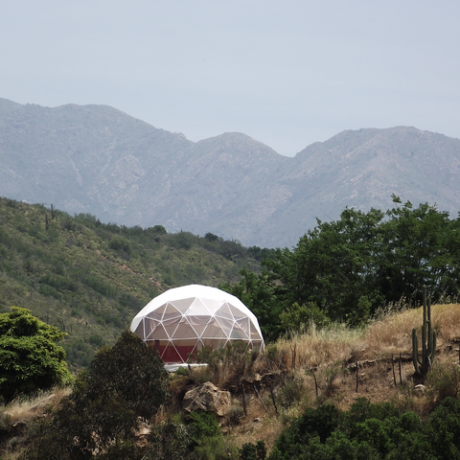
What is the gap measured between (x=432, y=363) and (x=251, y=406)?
4.19 metres

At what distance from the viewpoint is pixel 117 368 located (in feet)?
50.2

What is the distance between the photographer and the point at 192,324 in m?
21.0

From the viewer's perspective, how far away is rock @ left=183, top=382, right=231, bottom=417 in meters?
15.9

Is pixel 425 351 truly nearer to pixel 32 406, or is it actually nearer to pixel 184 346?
pixel 184 346

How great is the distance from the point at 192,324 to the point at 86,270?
1984 inches

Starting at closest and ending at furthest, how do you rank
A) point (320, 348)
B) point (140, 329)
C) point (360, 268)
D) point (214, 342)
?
1. point (320, 348)
2. point (214, 342)
3. point (140, 329)
4. point (360, 268)

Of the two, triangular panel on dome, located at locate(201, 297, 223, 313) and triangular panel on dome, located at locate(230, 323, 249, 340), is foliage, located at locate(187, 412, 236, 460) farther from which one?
triangular panel on dome, located at locate(201, 297, 223, 313)

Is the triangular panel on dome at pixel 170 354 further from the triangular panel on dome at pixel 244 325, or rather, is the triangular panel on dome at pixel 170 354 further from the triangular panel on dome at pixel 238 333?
the triangular panel on dome at pixel 244 325

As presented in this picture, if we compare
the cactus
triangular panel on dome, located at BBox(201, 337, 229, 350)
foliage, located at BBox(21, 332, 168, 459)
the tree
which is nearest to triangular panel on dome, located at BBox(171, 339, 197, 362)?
triangular panel on dome, located at BBox(201, 337, 229, 350)

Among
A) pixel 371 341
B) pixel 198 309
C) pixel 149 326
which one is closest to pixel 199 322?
pixel 198 309

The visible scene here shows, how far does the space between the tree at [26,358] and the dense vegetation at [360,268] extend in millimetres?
8068

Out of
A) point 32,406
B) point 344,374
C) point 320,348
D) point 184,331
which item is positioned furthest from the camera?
point 184,331

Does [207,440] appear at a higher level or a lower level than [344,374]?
lower

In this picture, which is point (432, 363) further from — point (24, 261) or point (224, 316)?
point (24, 261)
